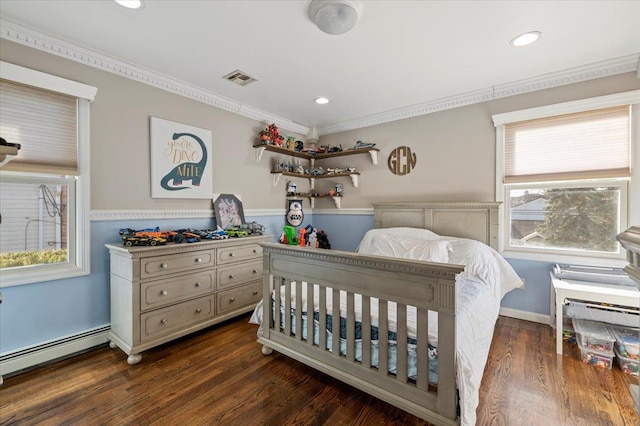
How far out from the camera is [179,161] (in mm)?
2883

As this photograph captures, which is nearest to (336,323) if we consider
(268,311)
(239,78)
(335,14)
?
(268,311)

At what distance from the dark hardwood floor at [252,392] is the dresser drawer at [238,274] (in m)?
0.62

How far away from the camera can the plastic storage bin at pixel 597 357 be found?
2066mm

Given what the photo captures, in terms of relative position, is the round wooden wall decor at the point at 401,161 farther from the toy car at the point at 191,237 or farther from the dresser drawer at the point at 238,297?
the toy car at the point at 191,237

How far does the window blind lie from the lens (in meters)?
1.99


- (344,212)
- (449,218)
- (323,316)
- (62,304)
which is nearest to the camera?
(323,316)

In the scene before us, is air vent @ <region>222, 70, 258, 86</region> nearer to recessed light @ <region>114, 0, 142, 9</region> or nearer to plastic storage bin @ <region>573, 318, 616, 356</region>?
recessed light @ <region>114, 0, 142, 9</region>

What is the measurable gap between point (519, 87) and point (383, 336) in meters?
2.80

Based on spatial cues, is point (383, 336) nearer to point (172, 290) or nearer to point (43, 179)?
point (172, 290)

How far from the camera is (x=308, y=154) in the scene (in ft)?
13.9

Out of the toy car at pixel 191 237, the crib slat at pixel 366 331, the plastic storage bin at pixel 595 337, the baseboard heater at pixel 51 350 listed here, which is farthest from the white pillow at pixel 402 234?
the baseboard heater at pixel 51 350

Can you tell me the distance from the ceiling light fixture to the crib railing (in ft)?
4.81

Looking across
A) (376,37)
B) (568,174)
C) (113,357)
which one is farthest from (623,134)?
(113,357)

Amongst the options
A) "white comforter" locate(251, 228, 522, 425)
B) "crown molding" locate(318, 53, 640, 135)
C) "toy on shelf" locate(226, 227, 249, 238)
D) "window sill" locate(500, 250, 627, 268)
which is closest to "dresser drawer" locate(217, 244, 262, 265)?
"toy on shelf" locate(226, 227, 249, 238)
